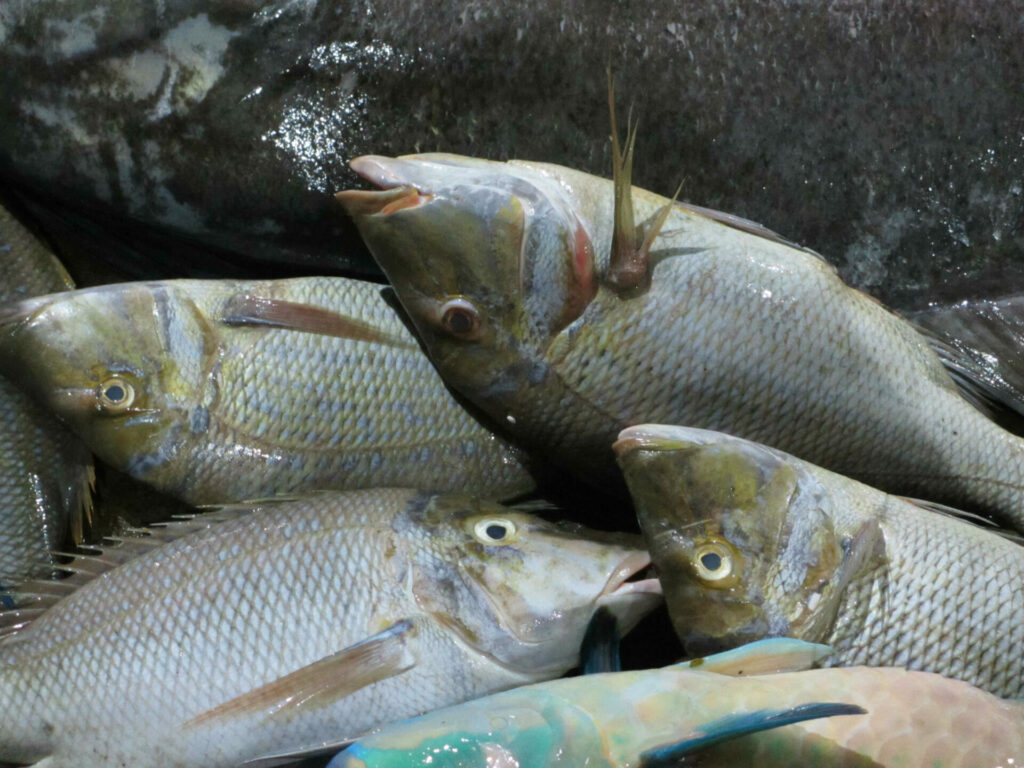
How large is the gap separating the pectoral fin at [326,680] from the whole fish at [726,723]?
312 millimetres

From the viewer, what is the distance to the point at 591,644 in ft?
6.82

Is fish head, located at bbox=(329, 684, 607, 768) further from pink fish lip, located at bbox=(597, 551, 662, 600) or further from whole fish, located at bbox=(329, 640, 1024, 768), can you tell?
pink fish lip, located at bbox=(597, 551, 662, 600)

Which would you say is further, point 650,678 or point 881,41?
point 881,41

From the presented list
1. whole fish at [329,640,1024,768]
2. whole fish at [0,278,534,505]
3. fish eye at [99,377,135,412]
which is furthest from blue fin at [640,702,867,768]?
fish eye at [99,377,135,412]

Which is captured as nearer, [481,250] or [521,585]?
[521,585]

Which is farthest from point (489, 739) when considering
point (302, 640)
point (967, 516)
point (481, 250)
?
point (967, 516)

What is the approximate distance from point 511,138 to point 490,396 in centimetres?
79

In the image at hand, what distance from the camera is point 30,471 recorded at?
2.61 m

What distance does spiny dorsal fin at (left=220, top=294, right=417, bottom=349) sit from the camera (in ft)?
7.82

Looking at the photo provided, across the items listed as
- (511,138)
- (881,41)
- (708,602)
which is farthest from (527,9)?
(708,602)

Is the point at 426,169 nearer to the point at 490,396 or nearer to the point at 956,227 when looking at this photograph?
the point at 490,396

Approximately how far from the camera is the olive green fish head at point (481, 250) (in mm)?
2209

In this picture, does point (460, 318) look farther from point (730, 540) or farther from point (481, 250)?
point (730, 540)

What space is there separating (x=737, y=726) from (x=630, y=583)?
563 millimetres
